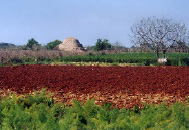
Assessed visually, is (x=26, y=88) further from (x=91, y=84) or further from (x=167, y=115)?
(x=167, y=115)

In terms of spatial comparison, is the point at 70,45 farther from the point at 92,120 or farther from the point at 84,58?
the point at 92,120

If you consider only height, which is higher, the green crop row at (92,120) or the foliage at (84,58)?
the foliage at (84,58)

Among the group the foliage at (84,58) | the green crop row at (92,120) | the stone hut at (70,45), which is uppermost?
the stone hut at (70,45)

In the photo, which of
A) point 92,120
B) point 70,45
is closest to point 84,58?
point 70,45

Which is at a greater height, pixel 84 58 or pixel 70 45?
pixel 70 45

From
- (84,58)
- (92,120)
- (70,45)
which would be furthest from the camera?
(70,45)

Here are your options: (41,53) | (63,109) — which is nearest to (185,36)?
(41,53)

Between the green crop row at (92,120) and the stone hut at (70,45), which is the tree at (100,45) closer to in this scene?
the stone hut at (70,45)

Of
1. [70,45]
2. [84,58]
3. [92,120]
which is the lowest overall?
[92,120]

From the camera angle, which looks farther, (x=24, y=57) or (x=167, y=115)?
(x=24, y=57)

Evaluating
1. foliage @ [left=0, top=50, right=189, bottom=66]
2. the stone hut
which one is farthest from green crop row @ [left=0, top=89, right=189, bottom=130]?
the stone hut

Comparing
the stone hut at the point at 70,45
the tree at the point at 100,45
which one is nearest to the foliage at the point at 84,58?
the stone hut at the point at 70,45

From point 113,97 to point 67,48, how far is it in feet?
154

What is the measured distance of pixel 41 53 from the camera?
115 ft
